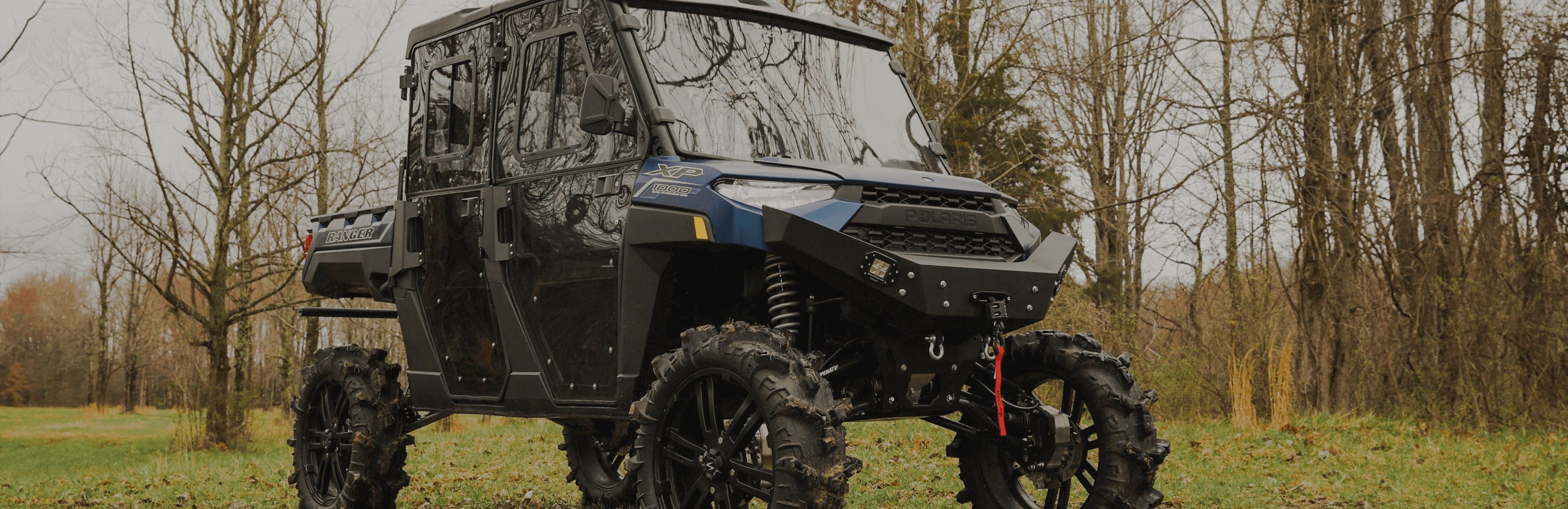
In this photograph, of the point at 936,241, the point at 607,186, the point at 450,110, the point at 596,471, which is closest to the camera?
the point at 936,241

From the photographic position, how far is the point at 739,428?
16.6ft

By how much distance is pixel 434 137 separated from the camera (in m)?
6.89

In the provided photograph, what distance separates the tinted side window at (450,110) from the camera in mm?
6621

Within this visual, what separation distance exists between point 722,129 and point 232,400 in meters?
15.3

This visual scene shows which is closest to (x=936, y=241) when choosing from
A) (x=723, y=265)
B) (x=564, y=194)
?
Result: (x=723, y=265)

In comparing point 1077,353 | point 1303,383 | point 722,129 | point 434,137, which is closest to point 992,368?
point 1077,353

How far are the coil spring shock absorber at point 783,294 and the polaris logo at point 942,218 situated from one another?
0.50 metres

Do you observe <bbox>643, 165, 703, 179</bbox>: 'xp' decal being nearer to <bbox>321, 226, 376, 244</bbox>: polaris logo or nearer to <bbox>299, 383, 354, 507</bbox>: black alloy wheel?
<bbox>321, 226, 376, 244</bbox>: polaris logo

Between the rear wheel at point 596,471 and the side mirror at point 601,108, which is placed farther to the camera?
the rear wheel at point 596,471

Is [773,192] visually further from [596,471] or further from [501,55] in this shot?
[596,471]

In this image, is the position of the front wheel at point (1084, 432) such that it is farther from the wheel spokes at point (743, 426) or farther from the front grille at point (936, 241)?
the wheel spokes at point (743, 426)

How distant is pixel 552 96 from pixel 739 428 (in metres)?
1.92

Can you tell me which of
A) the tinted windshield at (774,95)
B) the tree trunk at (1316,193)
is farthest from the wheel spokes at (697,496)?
the tree trunk at (1316,193)

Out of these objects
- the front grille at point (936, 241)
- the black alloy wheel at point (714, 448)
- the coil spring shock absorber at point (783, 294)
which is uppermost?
the front grille at point (936, 241)
